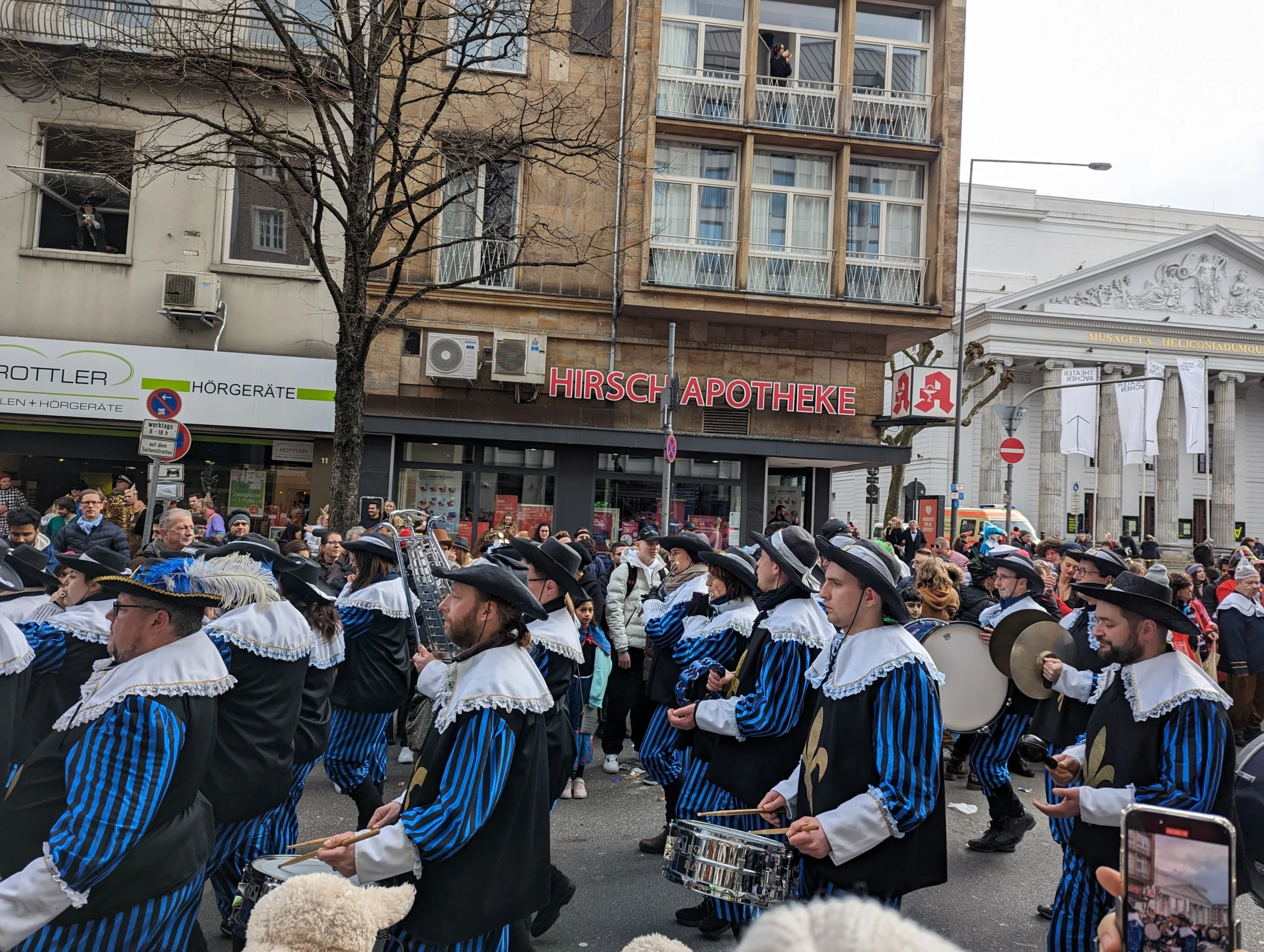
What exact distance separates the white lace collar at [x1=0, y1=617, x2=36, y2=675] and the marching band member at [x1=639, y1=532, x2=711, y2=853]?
11.1 ft

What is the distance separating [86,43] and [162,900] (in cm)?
1958

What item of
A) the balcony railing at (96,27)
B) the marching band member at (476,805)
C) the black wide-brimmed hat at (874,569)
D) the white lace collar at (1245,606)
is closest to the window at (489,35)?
the balcony railing at (96,27)

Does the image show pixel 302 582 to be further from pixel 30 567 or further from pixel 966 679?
pixel 966 679

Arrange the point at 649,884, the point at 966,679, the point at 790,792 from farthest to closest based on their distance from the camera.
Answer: the point at 966,679 < the point at 649,884 < the point at 790,792

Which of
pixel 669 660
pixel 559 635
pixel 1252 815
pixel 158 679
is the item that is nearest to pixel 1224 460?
pixel 669 660

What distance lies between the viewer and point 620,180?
19.3m

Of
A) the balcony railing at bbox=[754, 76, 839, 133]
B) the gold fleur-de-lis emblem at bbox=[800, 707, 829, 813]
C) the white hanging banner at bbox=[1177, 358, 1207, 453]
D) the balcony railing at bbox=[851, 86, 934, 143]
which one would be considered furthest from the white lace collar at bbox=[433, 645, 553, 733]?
the white hanging banner at bbox=[1177, 358, 1207, 453]

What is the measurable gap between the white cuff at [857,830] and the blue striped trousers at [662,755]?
286 centimetres

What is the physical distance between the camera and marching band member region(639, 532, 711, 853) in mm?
→ 5992

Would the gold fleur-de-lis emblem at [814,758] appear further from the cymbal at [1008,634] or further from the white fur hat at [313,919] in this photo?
the cymbal at [1008,634]

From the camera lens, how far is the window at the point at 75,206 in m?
17.8

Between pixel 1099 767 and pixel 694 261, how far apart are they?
55.8 feet

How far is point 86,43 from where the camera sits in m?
17.6

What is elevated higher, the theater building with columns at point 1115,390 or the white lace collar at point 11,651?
the theater building with columns at point 1115,390
